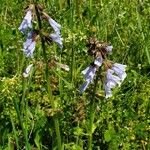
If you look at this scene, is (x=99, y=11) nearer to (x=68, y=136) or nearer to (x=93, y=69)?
(x=68, y=136)

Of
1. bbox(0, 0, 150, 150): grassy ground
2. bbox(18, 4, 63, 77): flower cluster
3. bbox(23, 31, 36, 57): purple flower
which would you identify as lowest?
bbox(0, 0, 150, 150): grassy ground

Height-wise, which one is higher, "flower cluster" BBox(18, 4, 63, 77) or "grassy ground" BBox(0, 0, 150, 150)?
"flower cluster" BBox(18, 4, 63, 77)

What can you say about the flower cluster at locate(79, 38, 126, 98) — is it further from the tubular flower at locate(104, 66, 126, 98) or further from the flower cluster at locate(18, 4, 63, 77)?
the flower cluster at locate(18, 4, 63, 77)

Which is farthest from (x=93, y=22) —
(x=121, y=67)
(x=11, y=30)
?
(x=121, y=67)

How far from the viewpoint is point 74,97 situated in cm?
320

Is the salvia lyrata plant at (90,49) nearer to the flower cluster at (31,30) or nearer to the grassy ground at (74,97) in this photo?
the flower cluster at (31,30)

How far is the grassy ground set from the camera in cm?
289

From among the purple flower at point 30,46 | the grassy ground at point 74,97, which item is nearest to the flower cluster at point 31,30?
the purple flower at point 30,46

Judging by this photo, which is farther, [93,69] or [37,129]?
[37,129]

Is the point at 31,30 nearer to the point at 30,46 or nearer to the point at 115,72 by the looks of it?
the point at 30,46

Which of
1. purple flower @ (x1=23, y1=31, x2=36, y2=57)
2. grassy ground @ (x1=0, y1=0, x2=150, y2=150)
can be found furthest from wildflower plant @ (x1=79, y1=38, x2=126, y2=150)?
purple flower @ (x1=23, y1=31, x2=36, y2=57)

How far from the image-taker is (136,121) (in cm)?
314

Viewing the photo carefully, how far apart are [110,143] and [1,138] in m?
0.76

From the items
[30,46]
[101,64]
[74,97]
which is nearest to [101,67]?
[101,64]
